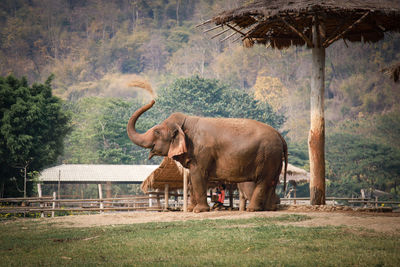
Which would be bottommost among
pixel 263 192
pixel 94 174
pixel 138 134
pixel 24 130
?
pixel 263 192

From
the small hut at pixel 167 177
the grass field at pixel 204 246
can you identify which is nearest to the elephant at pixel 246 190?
the small hut at pixel 167 177

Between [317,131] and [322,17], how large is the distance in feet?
10.6

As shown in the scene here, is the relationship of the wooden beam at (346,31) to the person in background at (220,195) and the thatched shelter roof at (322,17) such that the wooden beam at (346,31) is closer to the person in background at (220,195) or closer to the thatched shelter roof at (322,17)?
the thatched shelter roof at (322,17)

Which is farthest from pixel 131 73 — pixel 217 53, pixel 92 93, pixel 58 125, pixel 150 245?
pixel 150 245

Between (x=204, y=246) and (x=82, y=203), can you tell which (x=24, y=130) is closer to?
(x=82, y=203)

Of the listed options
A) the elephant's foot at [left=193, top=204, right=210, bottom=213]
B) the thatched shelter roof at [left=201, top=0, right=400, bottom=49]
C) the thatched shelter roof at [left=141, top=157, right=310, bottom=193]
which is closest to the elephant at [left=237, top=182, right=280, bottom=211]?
the elephant's foot at [left=193, top=204, right=210, bottom=213]

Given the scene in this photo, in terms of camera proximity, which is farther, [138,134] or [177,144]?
[138,134]

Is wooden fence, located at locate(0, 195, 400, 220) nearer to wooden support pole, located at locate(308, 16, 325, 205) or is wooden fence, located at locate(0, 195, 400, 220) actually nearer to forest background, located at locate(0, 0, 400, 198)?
wooden support pole, located at locate(308, 16, 325, 205)

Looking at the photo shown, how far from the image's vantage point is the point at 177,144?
1414cm

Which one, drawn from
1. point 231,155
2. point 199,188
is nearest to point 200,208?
point 199,188

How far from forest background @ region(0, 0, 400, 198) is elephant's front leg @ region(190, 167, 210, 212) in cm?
3520

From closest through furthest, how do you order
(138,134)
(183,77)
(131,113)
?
(138,134) < (131,113) < (183,77)

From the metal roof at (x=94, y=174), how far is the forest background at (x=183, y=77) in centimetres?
1524

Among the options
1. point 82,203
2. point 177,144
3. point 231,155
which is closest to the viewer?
point 231,155
